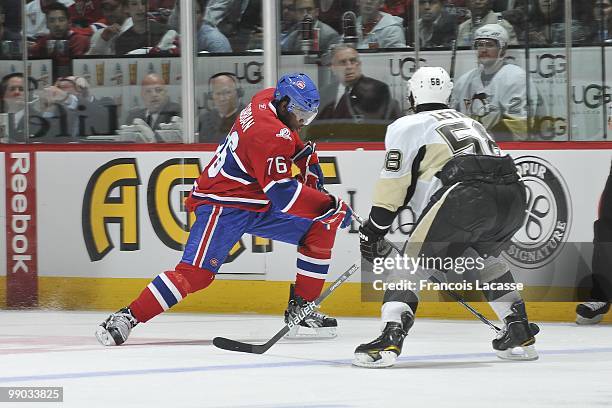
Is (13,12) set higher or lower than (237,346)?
higher

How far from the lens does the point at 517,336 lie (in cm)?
515

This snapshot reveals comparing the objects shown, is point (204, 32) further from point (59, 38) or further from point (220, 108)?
point (59, 38)

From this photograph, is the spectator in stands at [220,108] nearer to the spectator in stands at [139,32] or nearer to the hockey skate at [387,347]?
the spectator in stands at [139,32]

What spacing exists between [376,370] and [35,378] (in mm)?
1217

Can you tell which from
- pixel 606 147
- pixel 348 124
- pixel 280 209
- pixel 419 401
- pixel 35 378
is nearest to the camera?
pixel 419 401

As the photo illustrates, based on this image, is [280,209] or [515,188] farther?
[280,209]

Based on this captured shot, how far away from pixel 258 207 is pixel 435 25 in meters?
1.65

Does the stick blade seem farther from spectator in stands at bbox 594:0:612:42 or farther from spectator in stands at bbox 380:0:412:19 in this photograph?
spectator in stands at bbox 594:0:612:42

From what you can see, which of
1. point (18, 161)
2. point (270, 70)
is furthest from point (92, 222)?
point (270, 70)

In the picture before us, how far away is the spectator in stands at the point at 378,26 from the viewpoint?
6.96 m

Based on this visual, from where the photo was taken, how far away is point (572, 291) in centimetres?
650

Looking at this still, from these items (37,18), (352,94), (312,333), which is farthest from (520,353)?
(37,18)

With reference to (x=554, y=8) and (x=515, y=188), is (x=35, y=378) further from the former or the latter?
(x=554, y=8)

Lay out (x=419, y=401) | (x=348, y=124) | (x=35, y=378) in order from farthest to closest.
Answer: (x=348, y=124)
(x=35, y=378)
(x=419, y=401)
